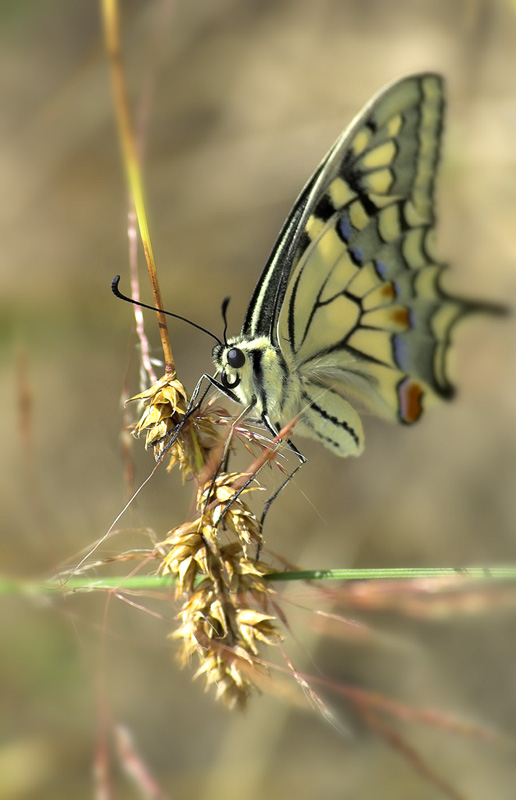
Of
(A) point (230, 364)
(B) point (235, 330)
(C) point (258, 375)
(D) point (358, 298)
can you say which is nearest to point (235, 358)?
(A) point (230, 364)

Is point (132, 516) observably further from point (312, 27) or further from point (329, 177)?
point (312, 27)

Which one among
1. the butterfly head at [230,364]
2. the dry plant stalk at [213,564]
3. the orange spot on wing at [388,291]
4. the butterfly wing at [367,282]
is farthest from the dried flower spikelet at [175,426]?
the orange spot on wing at [388,291]

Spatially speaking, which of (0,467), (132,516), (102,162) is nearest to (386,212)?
(132,516)

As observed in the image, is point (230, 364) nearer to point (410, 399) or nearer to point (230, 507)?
point (230, 507)

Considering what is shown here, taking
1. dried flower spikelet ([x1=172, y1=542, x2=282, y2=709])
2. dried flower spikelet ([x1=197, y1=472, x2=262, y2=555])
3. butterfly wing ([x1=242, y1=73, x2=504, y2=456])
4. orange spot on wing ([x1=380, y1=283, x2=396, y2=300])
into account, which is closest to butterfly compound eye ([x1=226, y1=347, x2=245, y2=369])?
butterfly wing ([x1=242, y1=73, x2=504, y2=456])

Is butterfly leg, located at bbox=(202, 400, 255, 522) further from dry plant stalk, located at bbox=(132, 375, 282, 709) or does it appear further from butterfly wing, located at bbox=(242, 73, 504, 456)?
butterfly wing, located at bbox=(242, 73, 504, 456)
